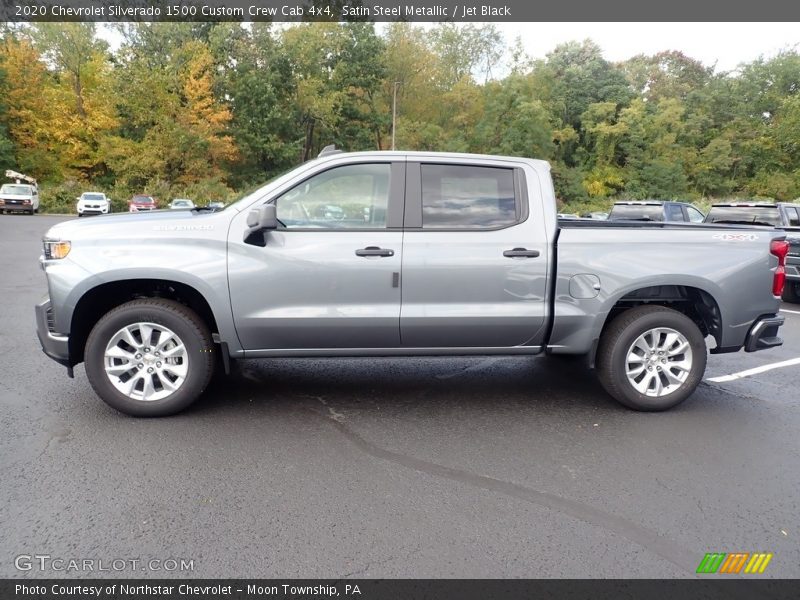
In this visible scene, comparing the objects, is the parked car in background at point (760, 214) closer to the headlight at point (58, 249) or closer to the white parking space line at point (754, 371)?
the white parking space line at point (754, 371)

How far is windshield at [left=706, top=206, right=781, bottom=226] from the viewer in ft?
36.4

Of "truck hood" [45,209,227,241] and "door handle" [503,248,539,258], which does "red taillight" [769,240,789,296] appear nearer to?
"door handle" [503,248,539,258]

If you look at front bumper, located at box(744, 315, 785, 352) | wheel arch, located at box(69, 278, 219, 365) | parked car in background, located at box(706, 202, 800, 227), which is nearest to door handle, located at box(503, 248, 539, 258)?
front bumper, located at box(744, 315, 785, 352)

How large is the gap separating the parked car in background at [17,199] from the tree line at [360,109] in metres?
6.27

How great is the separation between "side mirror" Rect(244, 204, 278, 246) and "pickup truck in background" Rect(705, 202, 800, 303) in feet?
29.1

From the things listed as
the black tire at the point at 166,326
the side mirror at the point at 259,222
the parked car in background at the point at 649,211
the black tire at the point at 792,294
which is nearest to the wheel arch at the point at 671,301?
the side mirror at the point at 259,222

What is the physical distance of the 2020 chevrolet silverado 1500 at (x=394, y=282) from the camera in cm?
430

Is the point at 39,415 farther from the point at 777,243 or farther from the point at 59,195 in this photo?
the point at 59,195

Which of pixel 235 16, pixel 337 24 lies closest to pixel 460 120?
pixel 337 24

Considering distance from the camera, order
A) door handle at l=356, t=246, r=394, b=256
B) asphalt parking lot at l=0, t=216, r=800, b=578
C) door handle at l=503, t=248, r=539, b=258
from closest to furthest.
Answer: asphalt parking lot at l=0, t=216, r=800, b=578, door handle at l=356, t=246, r=394, b=256, door handle at l=503, t=248, r=539, b=258

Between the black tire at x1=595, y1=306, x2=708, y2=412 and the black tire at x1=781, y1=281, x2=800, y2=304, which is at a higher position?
the black tire at x1=595, y1=306, x2=708, y2=412
